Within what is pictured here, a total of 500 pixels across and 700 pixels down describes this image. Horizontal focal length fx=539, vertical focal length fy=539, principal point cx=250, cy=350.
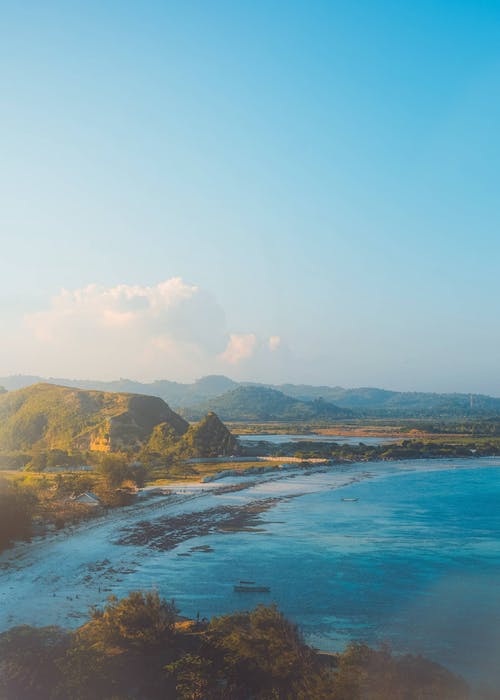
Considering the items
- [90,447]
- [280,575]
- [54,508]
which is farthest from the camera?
[90,447]

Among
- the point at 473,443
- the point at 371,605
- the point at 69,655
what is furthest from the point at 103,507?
the point at 473,443

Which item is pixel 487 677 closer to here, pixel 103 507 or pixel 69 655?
pixel 69 655

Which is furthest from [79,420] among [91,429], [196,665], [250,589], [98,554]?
[196,665]

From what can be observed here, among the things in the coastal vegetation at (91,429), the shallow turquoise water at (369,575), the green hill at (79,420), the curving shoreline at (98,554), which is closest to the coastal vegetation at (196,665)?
the shallow turquoise water at (369,575)

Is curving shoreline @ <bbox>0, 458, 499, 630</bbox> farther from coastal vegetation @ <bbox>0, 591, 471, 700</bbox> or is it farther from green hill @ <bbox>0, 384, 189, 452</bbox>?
green hill @ <bbox>0, 384, 189, 452</bbox>

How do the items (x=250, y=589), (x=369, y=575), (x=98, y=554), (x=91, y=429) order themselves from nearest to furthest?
(x=250, y=589) → (x=369, y=575) → (x=98, y=554) → (x=91, y=429)

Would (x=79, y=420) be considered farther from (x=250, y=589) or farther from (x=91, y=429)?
(x=250, y=589)
